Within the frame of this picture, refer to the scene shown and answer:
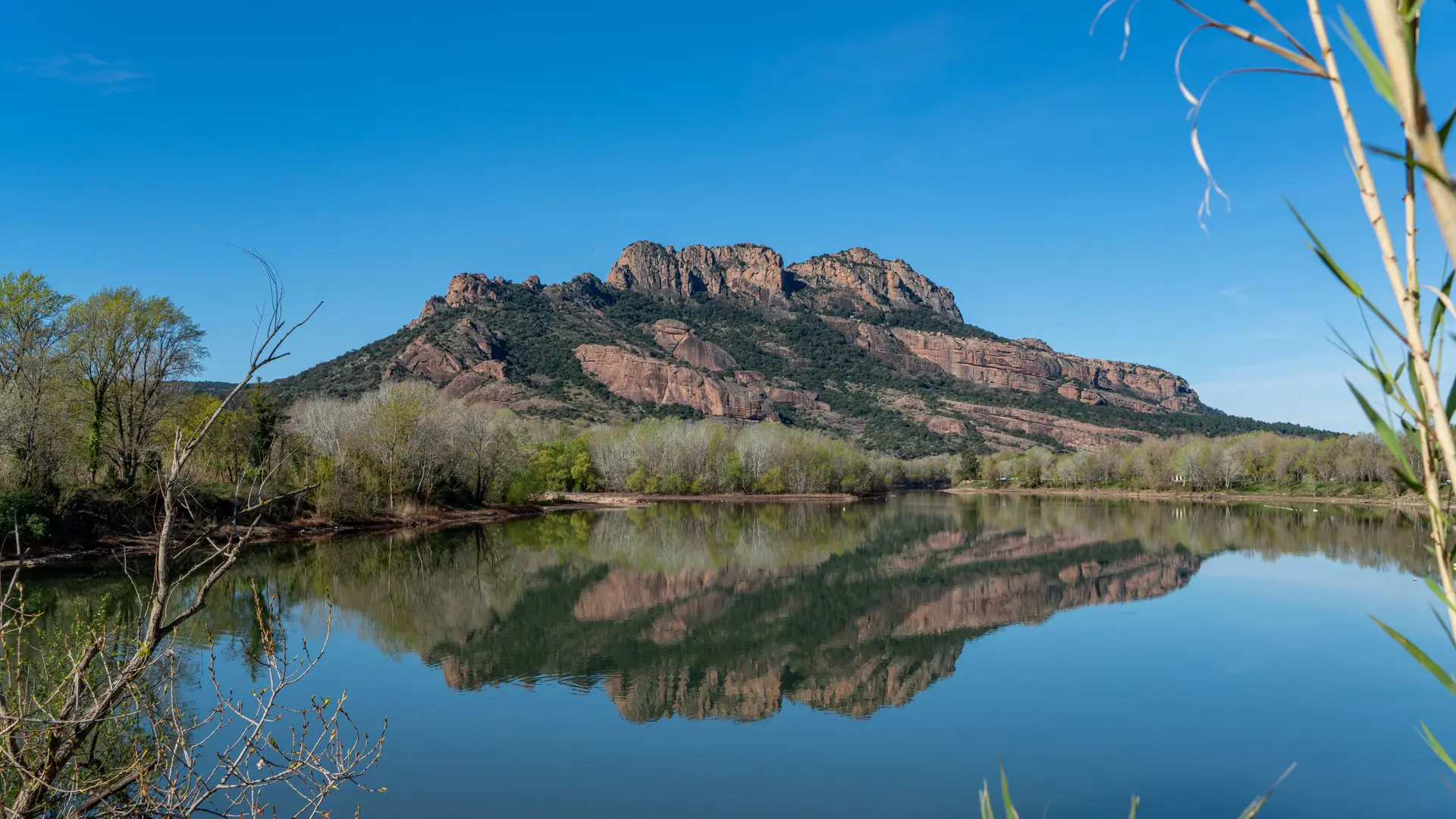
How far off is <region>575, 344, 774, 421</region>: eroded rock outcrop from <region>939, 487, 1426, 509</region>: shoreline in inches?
1900

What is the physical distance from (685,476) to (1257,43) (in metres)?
79.8

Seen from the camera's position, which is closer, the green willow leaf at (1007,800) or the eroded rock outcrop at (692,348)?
the green willow leaf at (1007,800)

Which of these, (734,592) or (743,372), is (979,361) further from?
(734,592)

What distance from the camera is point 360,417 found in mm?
44688

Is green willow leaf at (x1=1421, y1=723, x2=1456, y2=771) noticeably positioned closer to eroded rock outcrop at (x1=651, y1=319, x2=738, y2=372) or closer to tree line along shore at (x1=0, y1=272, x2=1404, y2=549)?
tree line along shore at (x1=0, y1=272, x2=1404, y2=549)

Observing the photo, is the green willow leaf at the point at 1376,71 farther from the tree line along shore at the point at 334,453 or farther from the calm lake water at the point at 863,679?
the calm lake water at the point at 863,679

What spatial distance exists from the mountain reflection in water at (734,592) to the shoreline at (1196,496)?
20.9 m

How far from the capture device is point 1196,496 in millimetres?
81438

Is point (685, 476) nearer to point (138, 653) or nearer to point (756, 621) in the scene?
point (756, 621)

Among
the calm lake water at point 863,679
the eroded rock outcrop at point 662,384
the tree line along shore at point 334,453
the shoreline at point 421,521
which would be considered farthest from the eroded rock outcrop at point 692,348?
the calm lake water at point 863,679

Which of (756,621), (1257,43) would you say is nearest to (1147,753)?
(756,621)

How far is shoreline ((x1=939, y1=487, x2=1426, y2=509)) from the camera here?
6538cm

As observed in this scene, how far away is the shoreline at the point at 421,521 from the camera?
80.3 feet

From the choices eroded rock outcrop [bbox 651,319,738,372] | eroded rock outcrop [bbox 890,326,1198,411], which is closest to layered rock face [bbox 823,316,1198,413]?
eroded rock outcrop [bbox 890,326,1198,411]
